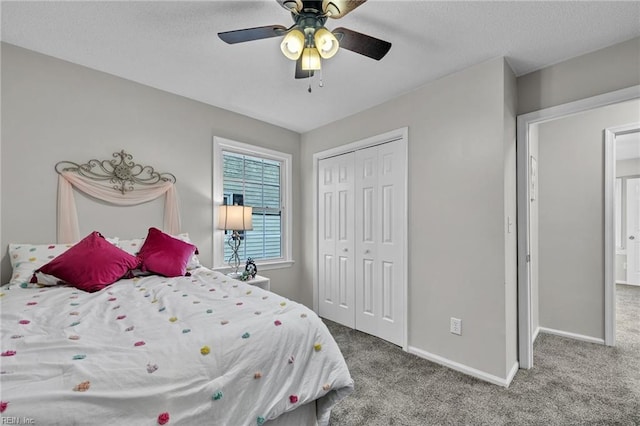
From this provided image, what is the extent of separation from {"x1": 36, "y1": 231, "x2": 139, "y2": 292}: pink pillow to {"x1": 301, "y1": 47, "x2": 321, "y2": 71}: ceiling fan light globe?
188 centimetres

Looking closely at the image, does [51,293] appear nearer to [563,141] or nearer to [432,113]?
[432,113]

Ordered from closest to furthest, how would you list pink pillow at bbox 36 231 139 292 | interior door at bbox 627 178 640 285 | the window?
pink pillow at bbox 36 231 139 292
the window
interior door at bbox 627 178 640 285

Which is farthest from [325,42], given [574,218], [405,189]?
[574,218]

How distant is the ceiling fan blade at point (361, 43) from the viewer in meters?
1.56

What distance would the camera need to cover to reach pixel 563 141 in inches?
125

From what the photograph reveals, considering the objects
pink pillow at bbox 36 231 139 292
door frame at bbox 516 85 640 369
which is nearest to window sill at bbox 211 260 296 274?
pink pillow at bbox 36 231 139 292

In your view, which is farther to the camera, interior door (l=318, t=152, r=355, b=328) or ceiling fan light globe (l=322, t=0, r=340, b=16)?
interior door (l=318, t=152, r=355, b=328)

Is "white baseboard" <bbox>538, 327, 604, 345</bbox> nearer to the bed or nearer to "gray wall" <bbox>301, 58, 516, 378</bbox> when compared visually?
"gray wall" <bbox>301, 58, 516, 378</bbox>

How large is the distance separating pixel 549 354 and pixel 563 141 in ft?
7.43

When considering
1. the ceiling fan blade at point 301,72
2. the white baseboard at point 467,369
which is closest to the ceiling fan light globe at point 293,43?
the ceiling fan blade at point 301,72

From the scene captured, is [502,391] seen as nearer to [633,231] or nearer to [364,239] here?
[364,239]

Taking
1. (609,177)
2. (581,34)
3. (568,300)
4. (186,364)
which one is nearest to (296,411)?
(186,364)

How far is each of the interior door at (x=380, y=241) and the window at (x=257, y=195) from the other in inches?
43.0

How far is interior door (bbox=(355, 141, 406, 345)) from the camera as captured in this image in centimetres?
288
